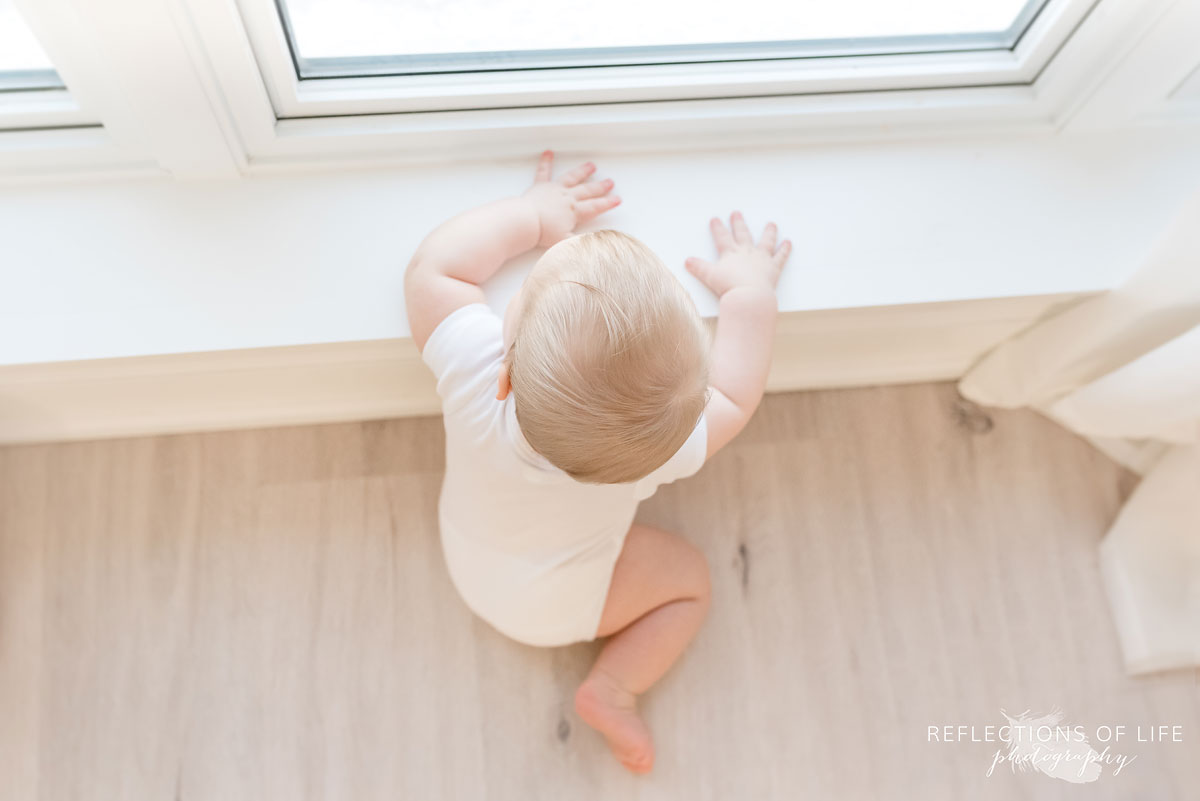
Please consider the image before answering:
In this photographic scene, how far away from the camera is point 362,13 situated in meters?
0.82

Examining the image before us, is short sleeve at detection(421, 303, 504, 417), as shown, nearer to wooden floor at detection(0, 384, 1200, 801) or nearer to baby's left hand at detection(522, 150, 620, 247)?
baby's left hand at detection(522, 150, 620, 247)

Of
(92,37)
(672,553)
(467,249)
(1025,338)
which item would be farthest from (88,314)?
(1025,338)

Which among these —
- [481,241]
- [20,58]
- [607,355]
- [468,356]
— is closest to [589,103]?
[481,241]

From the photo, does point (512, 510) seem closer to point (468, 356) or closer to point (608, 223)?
point (468, 356)

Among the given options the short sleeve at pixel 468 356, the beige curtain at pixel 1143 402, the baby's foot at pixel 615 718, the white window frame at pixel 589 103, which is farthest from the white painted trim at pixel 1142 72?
the baby's foot at pixel 615 718

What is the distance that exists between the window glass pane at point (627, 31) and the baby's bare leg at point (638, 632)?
1.76 feet

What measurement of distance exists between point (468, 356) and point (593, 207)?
0.21 m

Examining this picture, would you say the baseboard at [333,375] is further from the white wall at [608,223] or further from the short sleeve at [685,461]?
the short sleeve at [685,461]

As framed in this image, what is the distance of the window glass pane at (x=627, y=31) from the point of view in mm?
831

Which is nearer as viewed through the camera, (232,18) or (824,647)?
(232,18)

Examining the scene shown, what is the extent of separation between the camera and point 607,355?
1.90ft

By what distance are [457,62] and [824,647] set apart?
0.82m

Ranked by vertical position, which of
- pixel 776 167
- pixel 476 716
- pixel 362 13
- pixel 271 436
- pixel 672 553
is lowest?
pixel 476 716

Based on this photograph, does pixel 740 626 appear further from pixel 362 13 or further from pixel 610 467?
pixel 362 13
